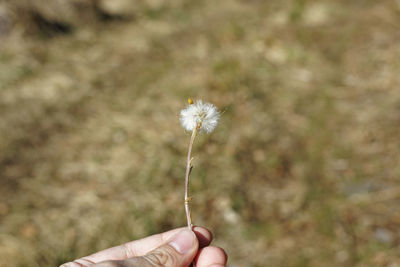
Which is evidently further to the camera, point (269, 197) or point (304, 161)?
point (304, 161)

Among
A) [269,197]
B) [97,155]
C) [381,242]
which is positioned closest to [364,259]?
[381,242]

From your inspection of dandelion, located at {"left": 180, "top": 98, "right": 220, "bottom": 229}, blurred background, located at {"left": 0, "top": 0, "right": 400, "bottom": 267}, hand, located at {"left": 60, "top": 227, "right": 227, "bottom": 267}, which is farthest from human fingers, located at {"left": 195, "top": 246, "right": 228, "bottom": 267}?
blurred background, located at {"left": 0, "top": 0, "right": 400, "bottom": 267}

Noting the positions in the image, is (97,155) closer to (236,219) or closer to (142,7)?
(236,219)

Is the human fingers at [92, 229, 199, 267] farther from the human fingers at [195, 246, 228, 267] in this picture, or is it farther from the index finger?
the index finger

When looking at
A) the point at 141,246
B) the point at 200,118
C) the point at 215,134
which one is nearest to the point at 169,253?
the point at 141,246

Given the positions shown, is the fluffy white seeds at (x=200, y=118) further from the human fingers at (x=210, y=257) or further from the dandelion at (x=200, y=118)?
the human fingers at (x=210, y=257)

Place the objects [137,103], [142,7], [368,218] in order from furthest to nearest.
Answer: [142,7]
[137,103]
[368,218]

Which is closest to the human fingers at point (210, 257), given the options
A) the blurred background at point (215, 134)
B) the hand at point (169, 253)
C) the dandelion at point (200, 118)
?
the hand at point (169, 253)

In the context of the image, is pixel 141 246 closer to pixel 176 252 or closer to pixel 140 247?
pixel 140 247
